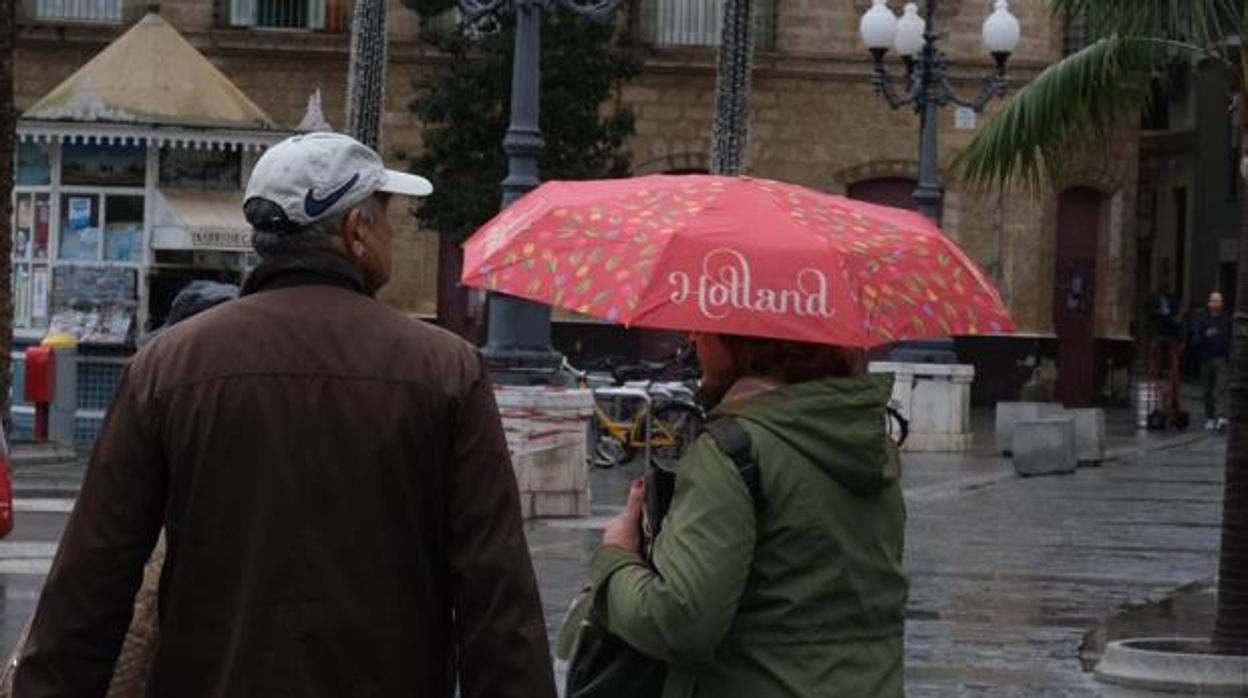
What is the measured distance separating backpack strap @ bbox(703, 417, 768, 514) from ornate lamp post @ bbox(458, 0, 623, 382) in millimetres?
13175

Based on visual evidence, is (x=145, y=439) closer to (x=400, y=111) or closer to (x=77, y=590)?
(x=77, y=590)

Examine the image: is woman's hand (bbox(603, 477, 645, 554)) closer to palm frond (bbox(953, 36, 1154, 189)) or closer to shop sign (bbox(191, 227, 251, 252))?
palm frond (bbox(953, 36, 1154, 189))

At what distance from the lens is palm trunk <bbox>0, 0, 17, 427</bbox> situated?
20.8 m

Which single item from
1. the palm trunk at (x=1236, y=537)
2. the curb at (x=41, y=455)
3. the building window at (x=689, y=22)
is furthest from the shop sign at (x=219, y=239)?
the building window at (x=689, y=22)

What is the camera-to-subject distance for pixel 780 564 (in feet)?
15.5

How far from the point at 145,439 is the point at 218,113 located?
21.1m

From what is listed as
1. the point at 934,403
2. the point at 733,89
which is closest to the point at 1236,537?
the point at 934,403

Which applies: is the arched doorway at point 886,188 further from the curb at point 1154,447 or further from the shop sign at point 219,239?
the shop sign at point 219,239

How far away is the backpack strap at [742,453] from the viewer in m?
4.70

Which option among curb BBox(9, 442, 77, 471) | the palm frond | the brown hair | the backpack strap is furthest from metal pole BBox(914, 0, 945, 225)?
the backpack strap

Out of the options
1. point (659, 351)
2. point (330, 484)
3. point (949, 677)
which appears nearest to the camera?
point (330, 484)

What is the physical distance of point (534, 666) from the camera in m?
4.23

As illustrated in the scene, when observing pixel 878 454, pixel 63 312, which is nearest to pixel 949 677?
pixel 878 454

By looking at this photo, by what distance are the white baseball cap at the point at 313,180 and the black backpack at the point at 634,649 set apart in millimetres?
821
